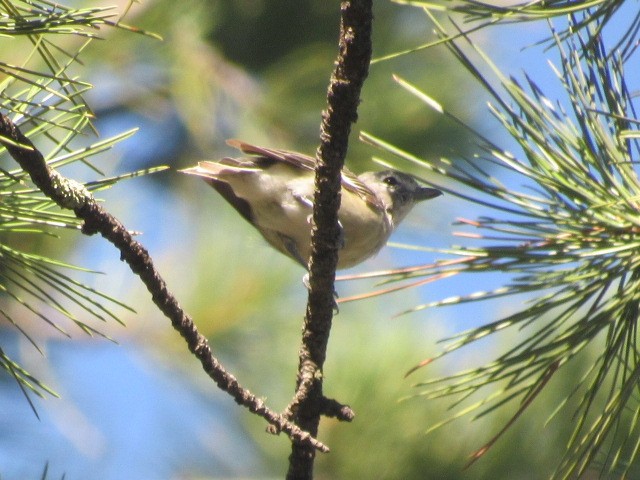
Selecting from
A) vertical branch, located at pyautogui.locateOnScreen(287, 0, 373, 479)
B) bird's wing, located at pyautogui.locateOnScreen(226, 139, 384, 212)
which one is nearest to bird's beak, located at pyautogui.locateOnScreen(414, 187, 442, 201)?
bird's wing, located at pyautogui.locateOnScreen(226, 139, 384, 212)

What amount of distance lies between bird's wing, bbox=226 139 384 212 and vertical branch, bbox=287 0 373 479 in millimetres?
985

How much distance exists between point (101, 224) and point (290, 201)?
2.04 metres

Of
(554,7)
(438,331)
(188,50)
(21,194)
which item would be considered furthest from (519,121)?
(188,50)

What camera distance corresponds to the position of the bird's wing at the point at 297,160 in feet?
11.5

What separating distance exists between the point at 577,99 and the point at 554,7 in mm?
392

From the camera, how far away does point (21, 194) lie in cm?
209

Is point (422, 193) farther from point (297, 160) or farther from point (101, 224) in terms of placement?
point (101, 224)

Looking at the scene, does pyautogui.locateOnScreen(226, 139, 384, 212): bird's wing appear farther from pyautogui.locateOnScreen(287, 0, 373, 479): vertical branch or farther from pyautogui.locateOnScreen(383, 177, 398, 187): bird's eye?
pyautogui.locateOnScreen(287, 0, 373, 479): vertical branch

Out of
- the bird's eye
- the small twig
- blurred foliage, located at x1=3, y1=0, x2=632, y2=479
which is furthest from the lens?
the bird's eye

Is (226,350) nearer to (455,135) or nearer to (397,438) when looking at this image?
(397,438)

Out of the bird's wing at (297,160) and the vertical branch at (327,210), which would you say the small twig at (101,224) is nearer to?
the vertical branch at (327,210)

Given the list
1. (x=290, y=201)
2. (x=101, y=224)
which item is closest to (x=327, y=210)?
(x=101, y=224)

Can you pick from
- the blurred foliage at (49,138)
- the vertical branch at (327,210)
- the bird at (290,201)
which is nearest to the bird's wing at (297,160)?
the bird at (290,201)

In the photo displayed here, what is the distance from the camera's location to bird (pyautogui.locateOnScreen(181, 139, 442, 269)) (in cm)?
379
